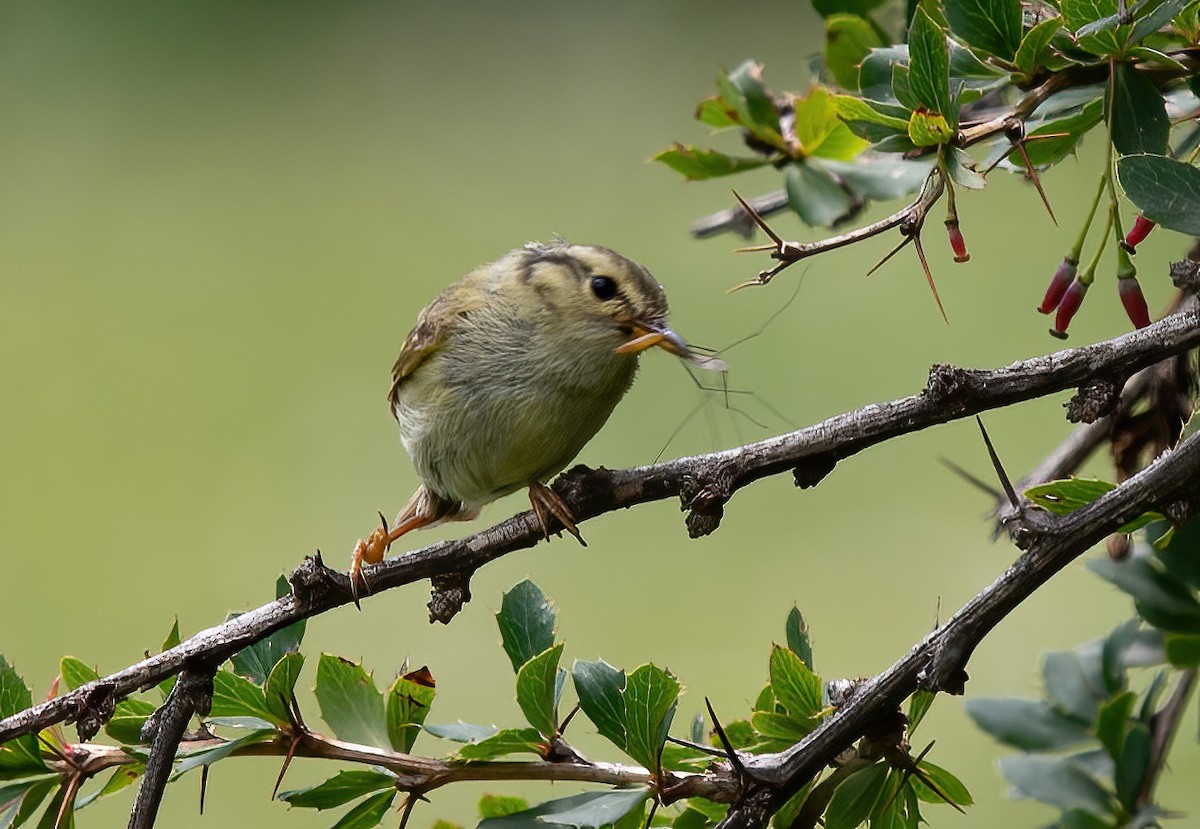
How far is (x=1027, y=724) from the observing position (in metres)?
1.12

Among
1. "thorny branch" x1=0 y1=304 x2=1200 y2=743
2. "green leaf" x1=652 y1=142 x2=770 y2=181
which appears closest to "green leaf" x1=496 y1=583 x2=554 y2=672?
"thorny branch" x1=0 y1=304 x2=1200 y2=743

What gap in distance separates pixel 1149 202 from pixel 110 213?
489 centimetres

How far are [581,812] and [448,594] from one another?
9.0 inches

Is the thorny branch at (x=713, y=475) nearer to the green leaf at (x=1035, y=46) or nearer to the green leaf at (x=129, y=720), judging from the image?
the green leaf at (x=129, y=720)

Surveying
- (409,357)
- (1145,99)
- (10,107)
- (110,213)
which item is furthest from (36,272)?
(1145,99)

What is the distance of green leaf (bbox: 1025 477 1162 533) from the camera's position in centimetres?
92

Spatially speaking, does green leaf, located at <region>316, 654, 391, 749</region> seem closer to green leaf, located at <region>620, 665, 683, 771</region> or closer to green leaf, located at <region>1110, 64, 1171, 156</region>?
green leaf, located at <region>620, 665, 683, 771</region>

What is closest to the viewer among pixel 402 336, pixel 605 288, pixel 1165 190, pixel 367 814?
pixel 1165 190

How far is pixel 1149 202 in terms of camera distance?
35.1 inches

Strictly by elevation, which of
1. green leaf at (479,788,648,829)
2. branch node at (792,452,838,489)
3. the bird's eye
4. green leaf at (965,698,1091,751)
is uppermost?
the bird's eye

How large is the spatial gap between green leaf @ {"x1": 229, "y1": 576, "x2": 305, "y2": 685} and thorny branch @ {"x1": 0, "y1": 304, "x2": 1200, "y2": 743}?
0.15ft

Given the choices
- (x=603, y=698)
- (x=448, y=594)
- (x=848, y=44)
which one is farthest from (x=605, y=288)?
(x=603, y=698)

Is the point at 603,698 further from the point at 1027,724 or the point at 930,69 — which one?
the point at 930,69

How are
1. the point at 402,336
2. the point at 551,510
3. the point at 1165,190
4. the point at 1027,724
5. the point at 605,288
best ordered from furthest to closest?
the point at 402,336, the point at 605,288, the point at 551,510, the point at 1027,724, the point at 1165,190
